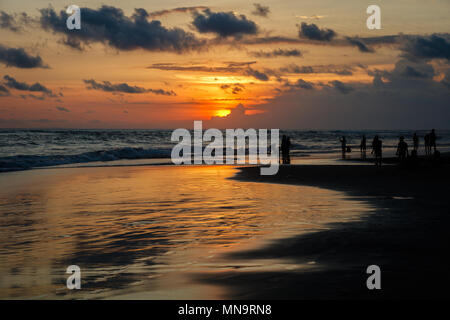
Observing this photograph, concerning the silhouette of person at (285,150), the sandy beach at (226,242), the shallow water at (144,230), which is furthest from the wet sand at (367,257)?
the silhouette of person at (285,150)

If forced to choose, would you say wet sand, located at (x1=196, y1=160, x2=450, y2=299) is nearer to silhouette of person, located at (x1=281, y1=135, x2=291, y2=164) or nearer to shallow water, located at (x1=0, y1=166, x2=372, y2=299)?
shallow water, located at (x1=0, y1=166, x2=372, y2=299)

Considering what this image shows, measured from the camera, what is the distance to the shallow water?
7852 mm

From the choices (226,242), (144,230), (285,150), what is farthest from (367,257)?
(285,150)

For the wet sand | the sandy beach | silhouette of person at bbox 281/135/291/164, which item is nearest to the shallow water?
the sandy beach

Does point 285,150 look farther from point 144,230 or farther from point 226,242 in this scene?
point 226,242

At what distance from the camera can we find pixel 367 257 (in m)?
9.07

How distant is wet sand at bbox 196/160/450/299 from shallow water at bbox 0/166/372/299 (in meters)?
0.46

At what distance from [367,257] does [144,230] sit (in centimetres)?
562

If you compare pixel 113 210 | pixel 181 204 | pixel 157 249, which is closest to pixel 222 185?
pixel 181 204

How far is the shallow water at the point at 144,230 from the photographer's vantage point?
785cm

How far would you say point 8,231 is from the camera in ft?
40.6

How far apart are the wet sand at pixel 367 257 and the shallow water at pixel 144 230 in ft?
1.50
